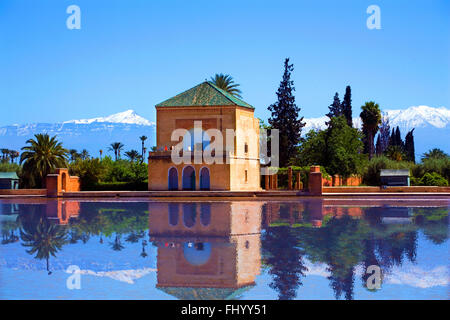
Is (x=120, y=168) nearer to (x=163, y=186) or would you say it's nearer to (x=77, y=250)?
(x=163, y=186)

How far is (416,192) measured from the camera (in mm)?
30766

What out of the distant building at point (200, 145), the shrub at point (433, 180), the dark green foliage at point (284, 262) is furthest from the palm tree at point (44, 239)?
the shrub at point (433, 180)

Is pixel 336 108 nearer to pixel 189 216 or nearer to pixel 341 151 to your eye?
pixel 341 151

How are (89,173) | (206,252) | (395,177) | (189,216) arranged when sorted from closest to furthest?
(206,252), (189,216), (395,177), (89,173)

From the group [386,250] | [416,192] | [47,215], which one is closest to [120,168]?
[47,215]

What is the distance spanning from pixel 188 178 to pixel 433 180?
48.6ft

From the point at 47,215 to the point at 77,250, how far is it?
901cm

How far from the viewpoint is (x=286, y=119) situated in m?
43.8

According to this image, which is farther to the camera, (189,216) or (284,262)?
(189,216)

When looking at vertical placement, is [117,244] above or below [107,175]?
below

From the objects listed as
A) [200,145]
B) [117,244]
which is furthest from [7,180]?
[117,244]

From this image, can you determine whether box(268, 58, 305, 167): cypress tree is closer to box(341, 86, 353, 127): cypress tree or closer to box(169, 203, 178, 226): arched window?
box(341, 86, 353, 127): cypress tree

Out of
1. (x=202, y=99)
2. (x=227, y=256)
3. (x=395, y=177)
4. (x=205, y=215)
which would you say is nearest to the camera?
(x=227, y=256)

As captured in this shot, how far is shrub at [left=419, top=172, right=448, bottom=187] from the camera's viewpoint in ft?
109
